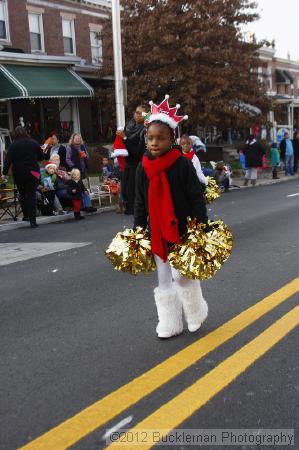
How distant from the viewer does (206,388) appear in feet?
11.1

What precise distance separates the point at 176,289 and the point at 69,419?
150 cm

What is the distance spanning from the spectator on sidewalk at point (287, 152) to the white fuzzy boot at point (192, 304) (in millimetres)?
21269

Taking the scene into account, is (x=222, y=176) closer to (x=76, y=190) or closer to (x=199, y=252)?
(x=76, y=190)

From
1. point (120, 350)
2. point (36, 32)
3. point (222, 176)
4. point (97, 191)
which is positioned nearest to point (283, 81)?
point (36, 32)

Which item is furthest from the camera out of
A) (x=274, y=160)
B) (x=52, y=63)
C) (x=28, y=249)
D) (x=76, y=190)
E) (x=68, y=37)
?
(x=68, y=37)

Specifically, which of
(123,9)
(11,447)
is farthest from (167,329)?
(123,9)

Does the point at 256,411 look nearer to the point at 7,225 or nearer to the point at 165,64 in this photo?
the point at 7,225

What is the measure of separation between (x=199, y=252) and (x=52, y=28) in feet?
83.9

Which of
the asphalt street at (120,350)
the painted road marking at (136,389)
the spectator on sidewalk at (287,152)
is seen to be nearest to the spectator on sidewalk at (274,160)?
the spectator on sidewalk at (287,152)

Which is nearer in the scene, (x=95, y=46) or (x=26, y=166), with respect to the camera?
(x=26, y=166)

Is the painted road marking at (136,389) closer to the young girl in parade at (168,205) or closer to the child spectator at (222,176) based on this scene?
the young girl in parade at (168,205)

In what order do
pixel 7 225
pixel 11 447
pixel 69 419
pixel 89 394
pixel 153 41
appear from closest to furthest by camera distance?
pixel 11 447 → pixel 69 419 → pixel 89 394 → pixel 7 225 → pixel 153 41

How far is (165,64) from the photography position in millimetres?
25078

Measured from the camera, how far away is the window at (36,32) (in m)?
26.4
